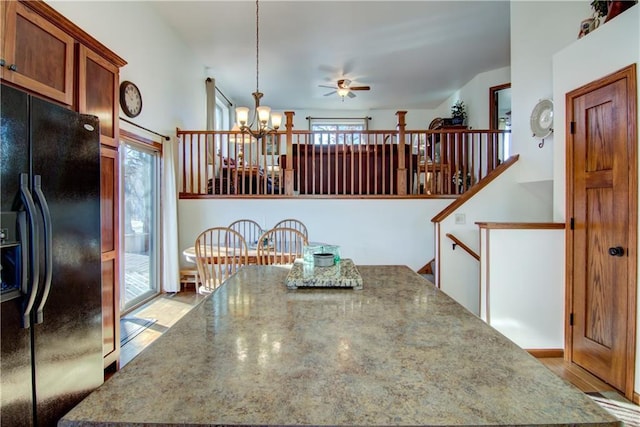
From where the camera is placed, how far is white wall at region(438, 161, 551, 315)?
12.5 feet

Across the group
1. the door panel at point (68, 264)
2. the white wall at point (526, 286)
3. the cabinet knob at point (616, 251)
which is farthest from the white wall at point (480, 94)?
the door panel at point (68, 264)

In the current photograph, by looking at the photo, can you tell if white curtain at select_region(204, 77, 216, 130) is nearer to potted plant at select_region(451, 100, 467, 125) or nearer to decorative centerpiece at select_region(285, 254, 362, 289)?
potted plant at select_region(451, 100, 467, 125)

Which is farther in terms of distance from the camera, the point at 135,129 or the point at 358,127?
the point at 358,127

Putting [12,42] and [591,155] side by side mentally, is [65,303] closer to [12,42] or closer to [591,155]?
[12,42]

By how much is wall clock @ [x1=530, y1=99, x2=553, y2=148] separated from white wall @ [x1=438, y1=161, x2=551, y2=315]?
18.5 inches

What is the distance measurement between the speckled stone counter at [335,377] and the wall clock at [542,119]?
2855mm

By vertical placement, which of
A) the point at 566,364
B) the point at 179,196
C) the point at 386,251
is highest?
the point at 179,196

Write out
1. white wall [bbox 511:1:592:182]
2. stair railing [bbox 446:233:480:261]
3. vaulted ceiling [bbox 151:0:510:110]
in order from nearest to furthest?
1. white wall [bbox 511:1:592:182]
2. stair railing [bbox 446:233:480:261]
3. vaulted ceiling [bbox 151:0:510:110]

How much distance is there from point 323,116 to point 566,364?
803cm

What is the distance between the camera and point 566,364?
2.64m

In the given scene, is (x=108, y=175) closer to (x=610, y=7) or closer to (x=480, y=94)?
(x=610, y=7)

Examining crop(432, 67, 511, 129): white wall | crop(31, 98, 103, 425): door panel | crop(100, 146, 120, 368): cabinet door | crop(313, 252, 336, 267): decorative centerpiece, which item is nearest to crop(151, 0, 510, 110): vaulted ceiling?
crop(432, 67, 511, 129): white wall

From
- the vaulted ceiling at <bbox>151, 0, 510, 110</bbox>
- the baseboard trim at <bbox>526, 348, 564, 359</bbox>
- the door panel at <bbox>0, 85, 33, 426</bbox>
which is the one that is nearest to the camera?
the door panel at <bbox>0, 85, 33, 426</bbox>

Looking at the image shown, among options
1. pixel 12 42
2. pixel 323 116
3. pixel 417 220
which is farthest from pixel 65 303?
pixel 323 116
